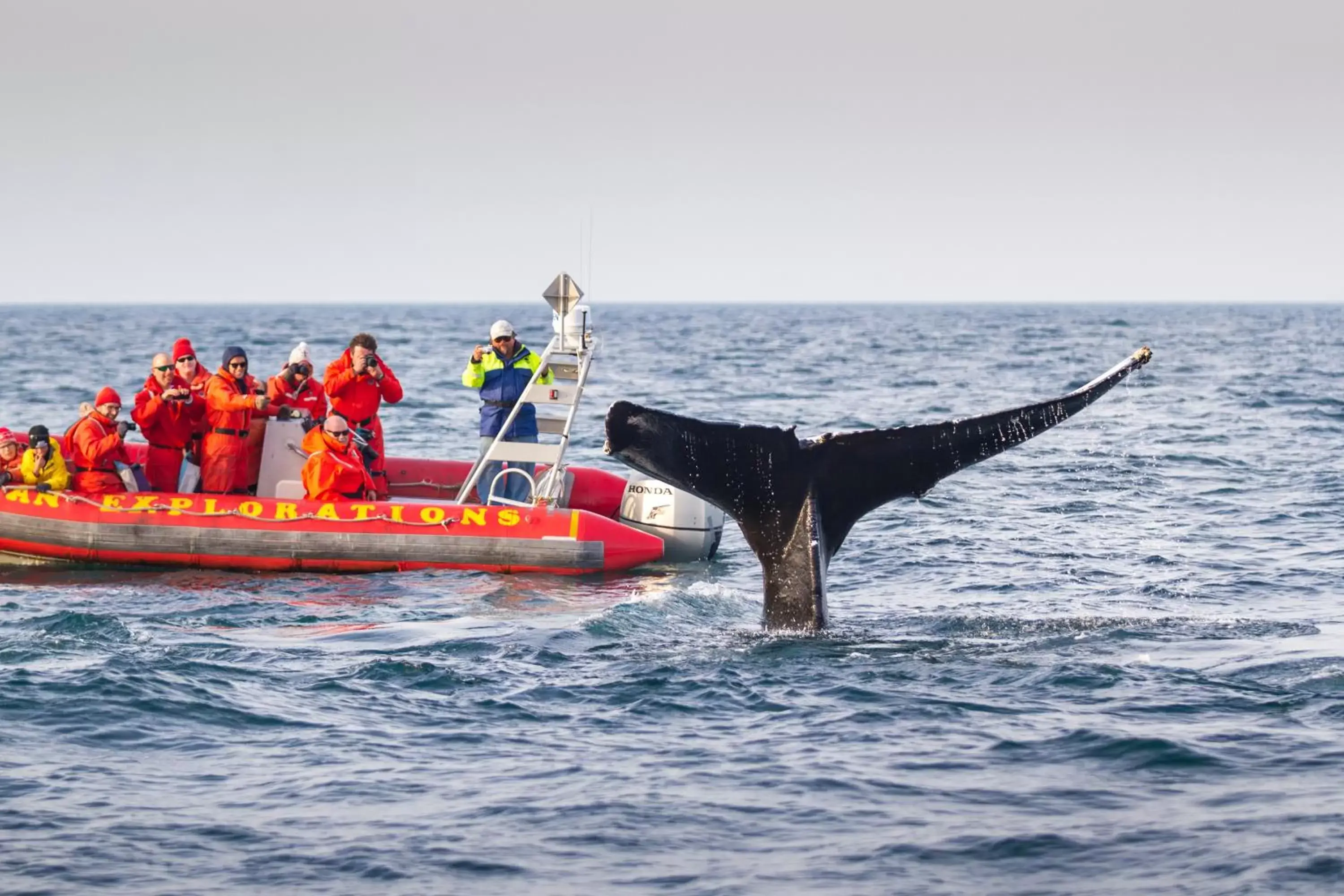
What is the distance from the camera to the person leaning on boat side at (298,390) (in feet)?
56.1

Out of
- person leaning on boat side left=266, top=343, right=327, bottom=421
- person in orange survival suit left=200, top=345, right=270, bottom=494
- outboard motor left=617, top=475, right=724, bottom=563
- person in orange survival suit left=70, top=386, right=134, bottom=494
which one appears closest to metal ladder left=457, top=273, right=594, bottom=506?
outboard motor left=617, top=475, right=724, bottom=563

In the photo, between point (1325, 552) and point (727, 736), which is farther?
point (1325, 552)

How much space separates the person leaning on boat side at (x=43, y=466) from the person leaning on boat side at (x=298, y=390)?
2260 millimetres

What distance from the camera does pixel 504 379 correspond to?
650 inches

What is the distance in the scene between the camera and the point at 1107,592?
577 inches

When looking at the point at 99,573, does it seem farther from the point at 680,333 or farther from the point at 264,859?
the point at 680,333

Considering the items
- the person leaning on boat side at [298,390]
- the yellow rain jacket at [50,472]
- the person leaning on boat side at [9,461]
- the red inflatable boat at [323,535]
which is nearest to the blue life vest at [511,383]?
the red inflatable boat at [323,535]

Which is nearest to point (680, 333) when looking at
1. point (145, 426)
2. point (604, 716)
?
point (145, 426)

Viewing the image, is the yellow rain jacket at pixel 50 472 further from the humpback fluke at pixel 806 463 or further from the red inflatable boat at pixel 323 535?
the humpback fluke at pixel 806 463

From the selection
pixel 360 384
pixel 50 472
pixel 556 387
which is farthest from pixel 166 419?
pixel 556 387

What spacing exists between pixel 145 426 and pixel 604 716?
8438 mm

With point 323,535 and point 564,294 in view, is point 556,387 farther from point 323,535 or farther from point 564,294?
point 323,535

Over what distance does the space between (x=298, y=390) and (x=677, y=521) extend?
4.31 meters

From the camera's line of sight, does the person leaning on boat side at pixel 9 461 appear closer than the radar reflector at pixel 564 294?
No
